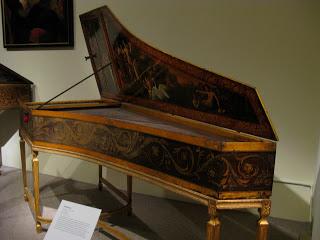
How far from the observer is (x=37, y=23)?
11.8ft

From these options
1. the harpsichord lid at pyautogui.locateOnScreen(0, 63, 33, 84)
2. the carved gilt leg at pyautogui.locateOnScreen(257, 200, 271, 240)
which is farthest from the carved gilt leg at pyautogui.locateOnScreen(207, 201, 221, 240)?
the harpsichord lid at pyautogui.locateOnScreen(0, 63, 33, 84)

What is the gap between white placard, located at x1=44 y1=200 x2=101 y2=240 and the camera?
70.0 inches

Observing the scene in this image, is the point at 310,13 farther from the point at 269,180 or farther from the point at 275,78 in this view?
the point at 269,180

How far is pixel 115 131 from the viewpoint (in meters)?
1.82

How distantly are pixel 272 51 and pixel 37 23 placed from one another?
2.55 meters

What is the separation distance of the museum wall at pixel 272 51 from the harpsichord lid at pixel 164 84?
2.36 feet

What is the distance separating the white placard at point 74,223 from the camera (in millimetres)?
1777

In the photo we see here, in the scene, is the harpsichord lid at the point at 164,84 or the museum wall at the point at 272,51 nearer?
the harpsichord lid at the point at 164,84

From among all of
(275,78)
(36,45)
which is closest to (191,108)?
(275,78)

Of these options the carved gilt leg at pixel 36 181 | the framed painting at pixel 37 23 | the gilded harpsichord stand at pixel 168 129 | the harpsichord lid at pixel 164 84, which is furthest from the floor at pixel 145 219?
the framed painting at pixel 37 23

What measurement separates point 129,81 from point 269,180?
1.27 metres

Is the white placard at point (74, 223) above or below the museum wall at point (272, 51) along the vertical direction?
below

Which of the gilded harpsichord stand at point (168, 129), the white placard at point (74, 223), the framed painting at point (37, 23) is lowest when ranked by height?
the white placard at point (74, 223)

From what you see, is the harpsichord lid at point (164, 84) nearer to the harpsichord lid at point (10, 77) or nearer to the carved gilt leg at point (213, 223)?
the carved gilt leg at point (213, 223)
